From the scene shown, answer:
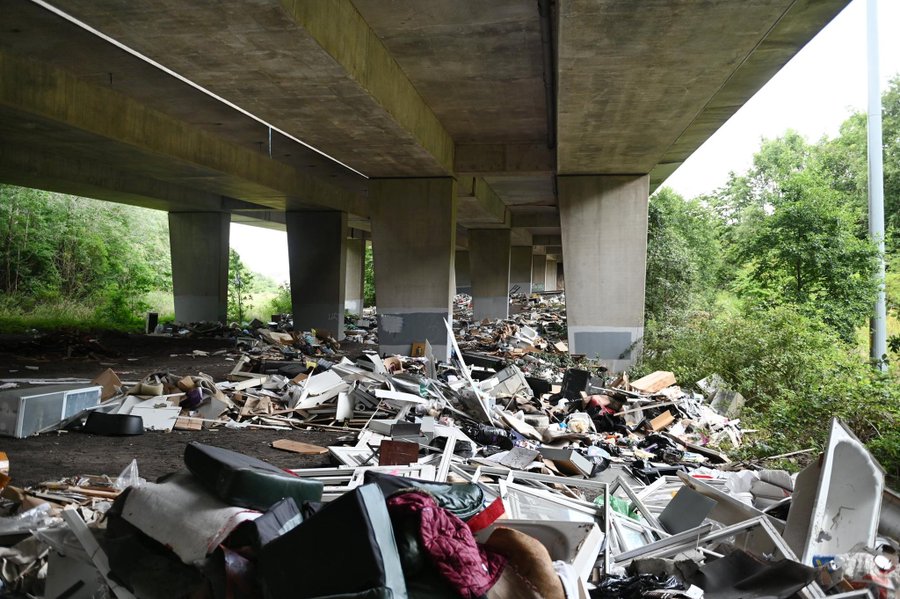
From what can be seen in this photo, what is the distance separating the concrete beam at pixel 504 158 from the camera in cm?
1755

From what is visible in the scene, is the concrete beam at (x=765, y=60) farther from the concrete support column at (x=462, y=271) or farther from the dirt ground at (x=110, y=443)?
the concrete support column at (x=462, y=271)

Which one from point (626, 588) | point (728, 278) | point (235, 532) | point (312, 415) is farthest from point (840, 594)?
point (728, 278)

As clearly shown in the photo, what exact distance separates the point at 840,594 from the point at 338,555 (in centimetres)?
289

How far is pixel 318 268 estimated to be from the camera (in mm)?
27578

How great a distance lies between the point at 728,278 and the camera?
34312mm

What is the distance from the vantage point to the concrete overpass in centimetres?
797

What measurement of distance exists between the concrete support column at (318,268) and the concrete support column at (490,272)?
1091 cm

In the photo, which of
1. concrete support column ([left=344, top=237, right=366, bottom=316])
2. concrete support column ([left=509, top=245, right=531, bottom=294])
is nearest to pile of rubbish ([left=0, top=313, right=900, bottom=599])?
concrete support column ([left=344, top=237, right=366, bottom=316])

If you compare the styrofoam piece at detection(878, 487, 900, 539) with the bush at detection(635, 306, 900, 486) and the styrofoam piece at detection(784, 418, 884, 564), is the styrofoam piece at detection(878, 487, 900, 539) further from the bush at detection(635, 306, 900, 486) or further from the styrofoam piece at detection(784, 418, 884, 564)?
the bush at detection(635, 306, 900, 486)

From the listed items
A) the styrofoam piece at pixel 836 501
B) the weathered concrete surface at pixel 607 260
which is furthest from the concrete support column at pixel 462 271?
the styrofoam piece at pixel 836 501

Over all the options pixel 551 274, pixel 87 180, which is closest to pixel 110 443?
pixel 87 180

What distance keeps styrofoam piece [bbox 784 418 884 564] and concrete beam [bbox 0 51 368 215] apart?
1112 cm

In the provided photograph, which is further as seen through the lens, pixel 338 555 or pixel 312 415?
pixel 312 415

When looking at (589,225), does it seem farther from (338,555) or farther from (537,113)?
(338,555)
